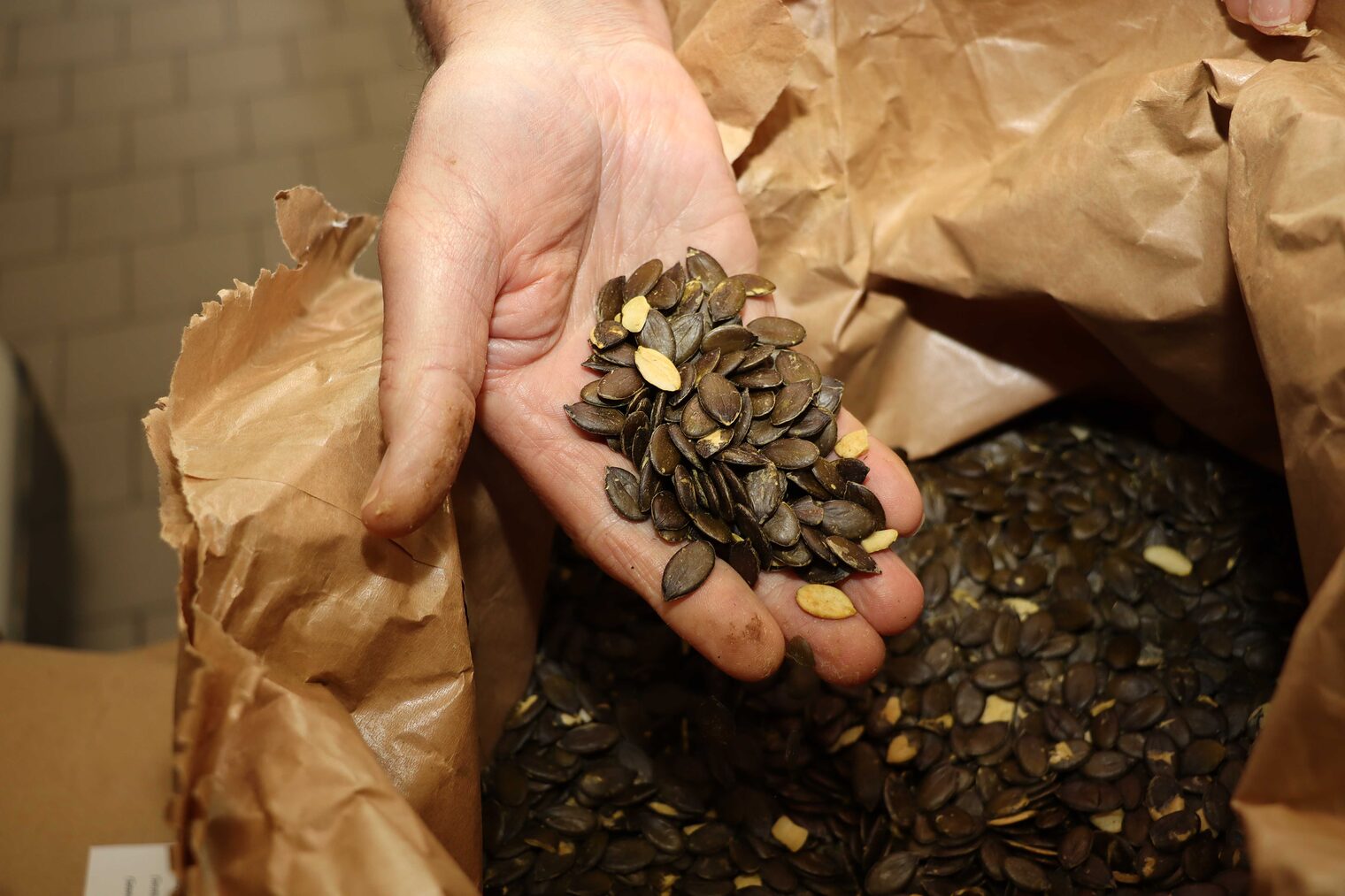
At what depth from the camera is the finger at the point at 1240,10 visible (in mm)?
1145

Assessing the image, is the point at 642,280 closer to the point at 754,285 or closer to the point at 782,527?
the point at 754,285

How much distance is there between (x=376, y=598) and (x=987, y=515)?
3.13ft

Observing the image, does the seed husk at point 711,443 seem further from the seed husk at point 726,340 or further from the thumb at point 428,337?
the thumb at point 428,337

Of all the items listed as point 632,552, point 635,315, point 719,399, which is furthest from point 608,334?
point 632,552

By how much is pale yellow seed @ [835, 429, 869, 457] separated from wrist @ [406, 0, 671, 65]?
653 mm

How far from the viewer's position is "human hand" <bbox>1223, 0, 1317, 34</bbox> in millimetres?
1103

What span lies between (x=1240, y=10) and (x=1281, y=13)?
0.06 m

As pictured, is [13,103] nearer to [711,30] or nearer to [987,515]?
[711,30]

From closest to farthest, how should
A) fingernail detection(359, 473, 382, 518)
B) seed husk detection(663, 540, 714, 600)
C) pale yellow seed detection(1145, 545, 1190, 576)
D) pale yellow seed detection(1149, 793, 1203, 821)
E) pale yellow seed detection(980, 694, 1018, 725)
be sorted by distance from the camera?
fingernail detection(359, 473, 382, 518) < seed husk detection(663, 540, 714, 600) < pale yellow seed detection(1149, 793, 1203, 821) < pale yellow seed detection(980, 694, 1018, 725) < pale yellow seed detection(1145, 545, 1190, 576)

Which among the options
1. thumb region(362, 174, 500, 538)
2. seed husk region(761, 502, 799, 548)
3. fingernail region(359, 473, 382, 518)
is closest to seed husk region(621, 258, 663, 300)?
thumb region(362, 174, 500, 538)

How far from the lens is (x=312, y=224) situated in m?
1.17

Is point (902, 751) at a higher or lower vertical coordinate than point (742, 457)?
lower

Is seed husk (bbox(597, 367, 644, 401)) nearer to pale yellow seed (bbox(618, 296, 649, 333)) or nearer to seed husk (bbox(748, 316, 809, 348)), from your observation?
pale yellow seed (bbox(618, 296, 649, 333))

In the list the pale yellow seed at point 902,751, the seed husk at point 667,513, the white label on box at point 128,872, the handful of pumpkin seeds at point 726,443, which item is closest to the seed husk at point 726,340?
the handful of pumpkin seeds at point 726,443
